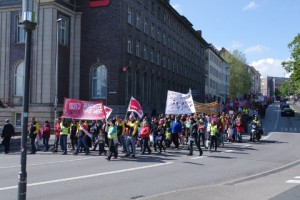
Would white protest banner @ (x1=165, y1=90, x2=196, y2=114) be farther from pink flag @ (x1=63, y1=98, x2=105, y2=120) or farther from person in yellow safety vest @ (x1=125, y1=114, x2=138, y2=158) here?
person in yellow safety vest @ (x1=125, y1=114, x2=138, y2=158)

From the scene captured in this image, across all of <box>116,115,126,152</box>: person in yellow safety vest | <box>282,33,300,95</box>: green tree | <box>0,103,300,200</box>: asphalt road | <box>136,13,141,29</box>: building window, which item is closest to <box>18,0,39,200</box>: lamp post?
<box>0,103,300,200</box>: asphalt road

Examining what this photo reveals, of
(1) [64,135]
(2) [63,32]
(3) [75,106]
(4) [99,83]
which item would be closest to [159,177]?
(1) [64,135]

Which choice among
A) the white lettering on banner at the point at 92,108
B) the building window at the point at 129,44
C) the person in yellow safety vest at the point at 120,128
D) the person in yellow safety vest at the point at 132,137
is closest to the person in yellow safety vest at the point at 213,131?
the person in yellow safety vest at the point at 132,137

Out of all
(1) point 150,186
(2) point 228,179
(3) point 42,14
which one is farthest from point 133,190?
(3) point 42,14

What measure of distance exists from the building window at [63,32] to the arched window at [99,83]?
146 inches

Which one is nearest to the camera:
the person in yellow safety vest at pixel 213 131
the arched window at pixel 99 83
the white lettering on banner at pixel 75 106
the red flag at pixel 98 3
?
the person in yellow safety vest at pixel 213 131

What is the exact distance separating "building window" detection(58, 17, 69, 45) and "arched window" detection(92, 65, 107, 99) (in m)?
3.72

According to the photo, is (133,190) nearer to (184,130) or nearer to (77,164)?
(77,164)

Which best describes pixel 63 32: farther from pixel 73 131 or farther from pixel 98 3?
pixel 73 131

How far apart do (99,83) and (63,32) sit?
5.49 m

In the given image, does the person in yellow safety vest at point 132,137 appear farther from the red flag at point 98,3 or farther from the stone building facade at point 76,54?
the red flag at point 98,3

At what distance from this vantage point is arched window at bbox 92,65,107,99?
122 ft

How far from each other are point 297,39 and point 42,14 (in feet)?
137

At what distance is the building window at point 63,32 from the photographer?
35.8m
